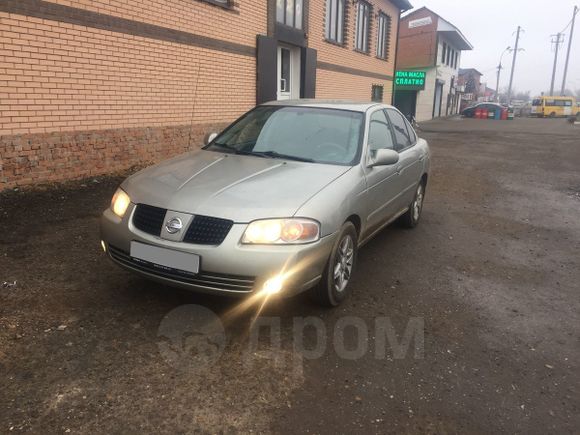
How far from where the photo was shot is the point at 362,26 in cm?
1761

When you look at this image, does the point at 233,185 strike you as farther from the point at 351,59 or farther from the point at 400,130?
the point at 351,59

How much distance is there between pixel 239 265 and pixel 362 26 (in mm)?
16858

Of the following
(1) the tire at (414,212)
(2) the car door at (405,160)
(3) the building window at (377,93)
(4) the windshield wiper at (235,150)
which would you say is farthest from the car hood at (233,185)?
(3) the building window at (377,93)

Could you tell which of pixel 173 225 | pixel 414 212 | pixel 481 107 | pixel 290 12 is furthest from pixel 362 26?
pixel 481 107

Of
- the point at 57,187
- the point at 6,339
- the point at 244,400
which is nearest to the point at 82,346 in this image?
the point at 6,339

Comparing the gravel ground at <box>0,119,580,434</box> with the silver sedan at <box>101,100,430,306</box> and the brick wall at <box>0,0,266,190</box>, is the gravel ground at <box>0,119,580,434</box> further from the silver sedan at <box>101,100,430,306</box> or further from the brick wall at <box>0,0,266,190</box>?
the brick wall at <box>0,0,266,190</box>

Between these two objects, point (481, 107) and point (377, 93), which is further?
point (481, 107)

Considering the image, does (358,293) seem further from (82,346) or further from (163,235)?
(82,346)

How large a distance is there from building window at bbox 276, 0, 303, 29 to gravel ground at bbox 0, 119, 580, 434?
28.0 feet

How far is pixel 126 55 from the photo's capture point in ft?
24.1

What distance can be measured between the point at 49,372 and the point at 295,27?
1167 cm

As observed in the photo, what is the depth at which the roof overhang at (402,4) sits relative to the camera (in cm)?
1995

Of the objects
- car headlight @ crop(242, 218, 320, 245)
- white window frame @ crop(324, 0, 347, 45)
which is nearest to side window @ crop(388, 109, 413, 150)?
car headlight @ crop(242, 218, 320, 245)

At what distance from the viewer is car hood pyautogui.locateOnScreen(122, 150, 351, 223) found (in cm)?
304
